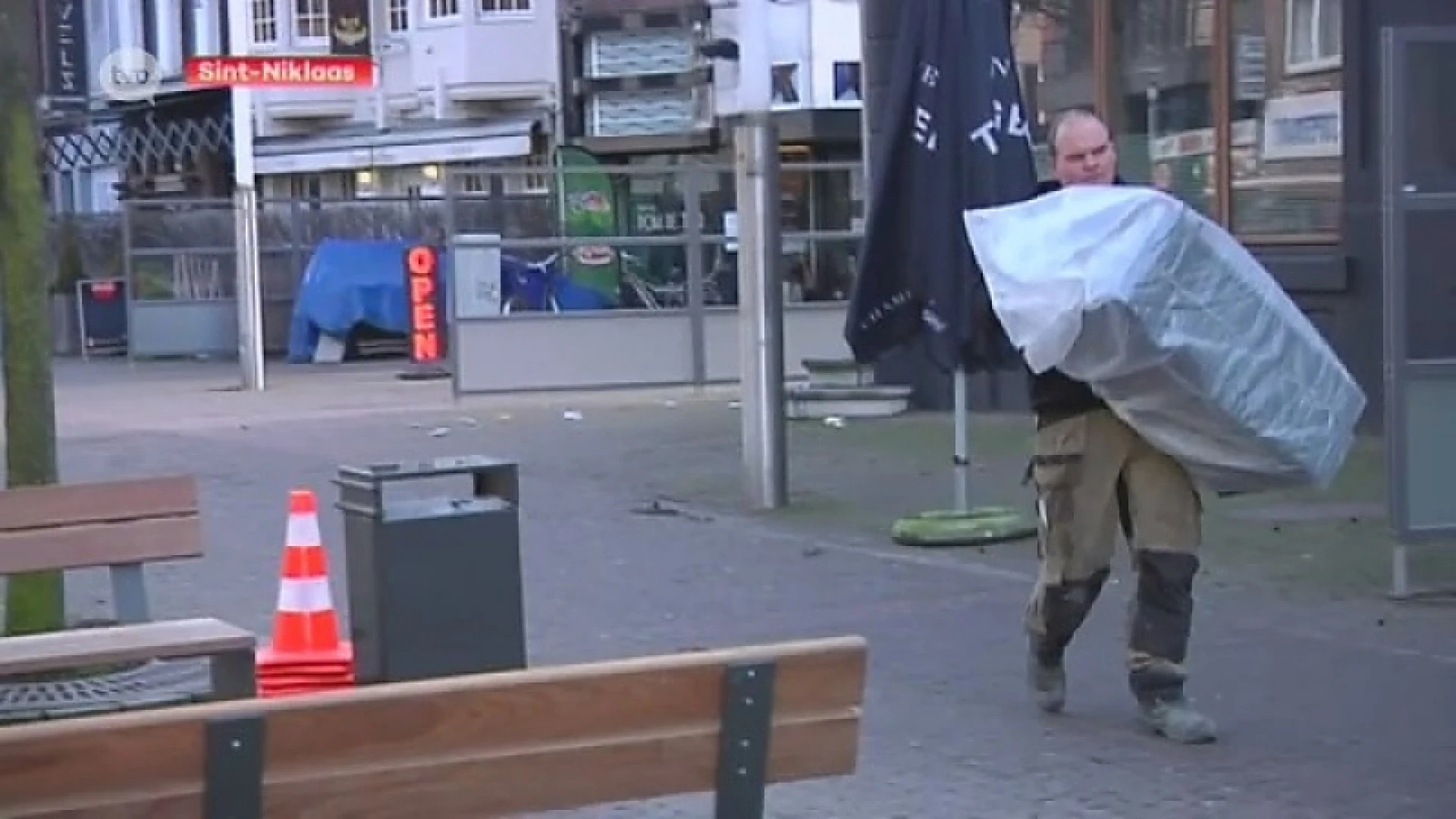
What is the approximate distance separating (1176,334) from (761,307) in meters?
6.02

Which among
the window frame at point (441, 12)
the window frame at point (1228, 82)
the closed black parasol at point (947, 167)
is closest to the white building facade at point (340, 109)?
the window frame at point (441, 12)

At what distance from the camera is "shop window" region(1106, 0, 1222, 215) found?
17.2 m

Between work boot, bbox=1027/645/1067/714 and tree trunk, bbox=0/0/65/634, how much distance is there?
3.27 metres

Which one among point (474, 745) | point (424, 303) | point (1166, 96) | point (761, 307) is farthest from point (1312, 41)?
point (474, 745)

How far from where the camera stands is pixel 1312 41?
1636cm

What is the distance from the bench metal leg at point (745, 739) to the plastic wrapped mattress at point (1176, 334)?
9.39 ft

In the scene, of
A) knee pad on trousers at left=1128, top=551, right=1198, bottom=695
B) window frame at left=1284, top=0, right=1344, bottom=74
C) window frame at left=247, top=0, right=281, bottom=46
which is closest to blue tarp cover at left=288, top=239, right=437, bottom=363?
window frame at left=247, top=0, right=281, bottom=46

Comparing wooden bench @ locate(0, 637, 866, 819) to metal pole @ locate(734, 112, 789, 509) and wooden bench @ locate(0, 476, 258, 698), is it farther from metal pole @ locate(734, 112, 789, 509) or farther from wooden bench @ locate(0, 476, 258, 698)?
metal pole @ locate(734, 112, 789, 509)

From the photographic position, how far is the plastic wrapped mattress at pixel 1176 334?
741 centimetres

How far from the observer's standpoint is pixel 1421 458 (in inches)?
390

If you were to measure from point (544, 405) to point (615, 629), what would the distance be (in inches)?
449

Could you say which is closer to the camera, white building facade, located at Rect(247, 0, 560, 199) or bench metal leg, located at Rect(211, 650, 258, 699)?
bench metal leg, located at Rect(211, 650, 258, 699)

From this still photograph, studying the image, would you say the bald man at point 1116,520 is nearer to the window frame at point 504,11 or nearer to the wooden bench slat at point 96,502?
the wooden bench slat at point 96,502

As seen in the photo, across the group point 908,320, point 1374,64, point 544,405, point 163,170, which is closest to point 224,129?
point 163,170
